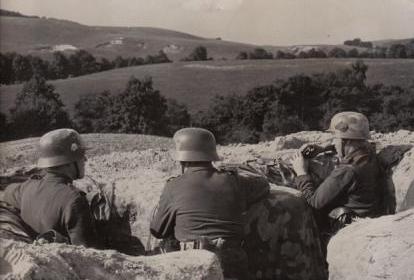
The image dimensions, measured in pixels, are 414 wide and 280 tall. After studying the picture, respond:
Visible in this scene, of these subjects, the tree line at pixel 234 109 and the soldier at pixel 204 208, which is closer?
the soldier at pixel 204 208

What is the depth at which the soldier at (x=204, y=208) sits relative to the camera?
5242mm

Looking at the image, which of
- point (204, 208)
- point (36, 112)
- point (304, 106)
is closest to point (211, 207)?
point (204, 208)

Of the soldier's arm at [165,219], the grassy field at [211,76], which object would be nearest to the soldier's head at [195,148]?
the soldier's arm at [165,219]

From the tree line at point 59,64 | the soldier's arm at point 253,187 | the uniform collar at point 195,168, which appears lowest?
the tree line at point 59,64

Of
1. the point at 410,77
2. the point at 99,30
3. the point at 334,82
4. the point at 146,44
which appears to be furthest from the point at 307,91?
the point at 99,30

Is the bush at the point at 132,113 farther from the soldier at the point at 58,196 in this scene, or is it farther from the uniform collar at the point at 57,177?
the uniform collar at the point at 57,177

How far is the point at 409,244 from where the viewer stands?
4555mm

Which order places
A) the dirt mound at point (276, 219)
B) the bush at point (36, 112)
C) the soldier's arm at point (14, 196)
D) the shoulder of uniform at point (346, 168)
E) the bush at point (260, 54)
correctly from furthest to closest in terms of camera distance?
the bush at point (260, 54), the bush at point (36, 112), the shoulder of uniform at point (346, 168), the dirt mound at point (276, 219), the soldier's arm at point (14, 196)

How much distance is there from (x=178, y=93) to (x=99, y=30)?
22152 mm

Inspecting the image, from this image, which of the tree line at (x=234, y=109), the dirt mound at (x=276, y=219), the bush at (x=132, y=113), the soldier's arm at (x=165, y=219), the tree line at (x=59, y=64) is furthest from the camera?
the tree line at (x=59, y=64)

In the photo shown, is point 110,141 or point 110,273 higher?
point 110,273

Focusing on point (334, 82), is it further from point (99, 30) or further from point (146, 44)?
point (99, 30)

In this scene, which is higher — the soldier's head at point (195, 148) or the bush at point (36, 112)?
the soldier's head at point (195, 148)

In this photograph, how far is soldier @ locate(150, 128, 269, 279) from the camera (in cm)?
524
